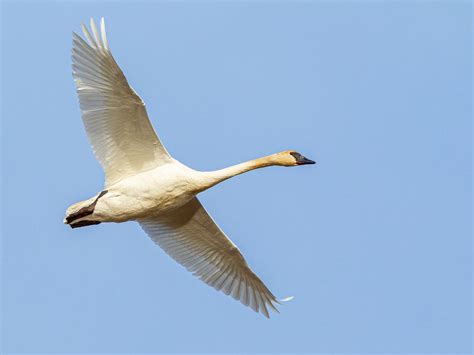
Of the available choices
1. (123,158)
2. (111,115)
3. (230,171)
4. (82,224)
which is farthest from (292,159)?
(82,224)

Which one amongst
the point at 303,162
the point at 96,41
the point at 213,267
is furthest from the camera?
the point at 213,267

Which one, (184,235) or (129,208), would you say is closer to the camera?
(129,208)

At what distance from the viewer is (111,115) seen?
18.0 m

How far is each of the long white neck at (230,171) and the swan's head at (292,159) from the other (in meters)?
0.22

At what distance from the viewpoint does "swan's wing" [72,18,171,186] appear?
17.6 meters

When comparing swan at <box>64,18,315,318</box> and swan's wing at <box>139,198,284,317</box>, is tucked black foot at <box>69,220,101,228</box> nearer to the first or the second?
swan at <box>64,18,315,318</box>

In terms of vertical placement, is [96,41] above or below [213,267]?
above

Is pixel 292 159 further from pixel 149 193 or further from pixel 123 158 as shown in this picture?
pixel 123 158

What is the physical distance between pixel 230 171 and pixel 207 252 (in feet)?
8.19

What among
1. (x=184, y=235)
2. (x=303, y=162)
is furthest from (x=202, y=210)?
(x=303, y=162)

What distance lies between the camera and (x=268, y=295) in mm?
20375

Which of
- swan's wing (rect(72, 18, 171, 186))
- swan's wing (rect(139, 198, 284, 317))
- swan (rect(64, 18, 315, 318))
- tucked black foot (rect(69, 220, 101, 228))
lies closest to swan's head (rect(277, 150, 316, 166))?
swan (rect(64, 18, 315, 318))

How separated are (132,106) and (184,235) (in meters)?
3.17

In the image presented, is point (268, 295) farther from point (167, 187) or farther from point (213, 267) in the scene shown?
point (167, 187)
